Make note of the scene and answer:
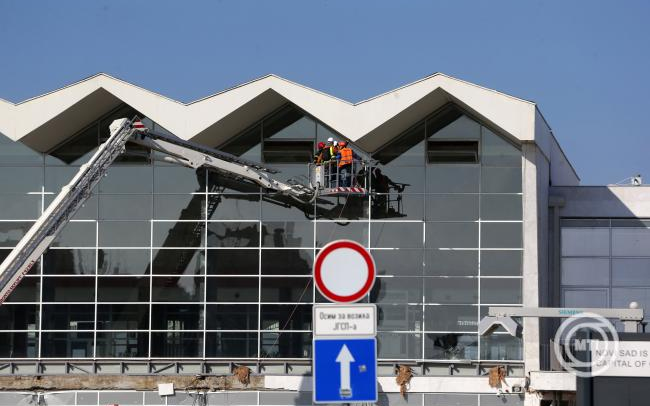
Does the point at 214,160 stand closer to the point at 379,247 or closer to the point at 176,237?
the point at 176,237

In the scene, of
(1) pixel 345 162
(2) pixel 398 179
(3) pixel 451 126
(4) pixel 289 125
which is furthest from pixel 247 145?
(3) pixel 451 126

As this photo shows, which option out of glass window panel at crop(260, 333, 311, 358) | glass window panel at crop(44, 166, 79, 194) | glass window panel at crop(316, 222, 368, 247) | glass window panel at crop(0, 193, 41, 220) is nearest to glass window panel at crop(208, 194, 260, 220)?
glass window panel at crop(316, 222, 368, 247)

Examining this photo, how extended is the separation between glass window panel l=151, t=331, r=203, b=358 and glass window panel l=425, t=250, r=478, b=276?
7.11 metres

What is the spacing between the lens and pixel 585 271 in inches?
1630

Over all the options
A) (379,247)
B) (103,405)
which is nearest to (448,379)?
(379,247)

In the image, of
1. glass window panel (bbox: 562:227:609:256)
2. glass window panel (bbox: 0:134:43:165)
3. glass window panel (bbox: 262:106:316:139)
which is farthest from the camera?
glass window panel (bbox: 562:227:609:256)

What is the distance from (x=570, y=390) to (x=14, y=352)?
16347 millimetres

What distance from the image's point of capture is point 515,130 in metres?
34.7

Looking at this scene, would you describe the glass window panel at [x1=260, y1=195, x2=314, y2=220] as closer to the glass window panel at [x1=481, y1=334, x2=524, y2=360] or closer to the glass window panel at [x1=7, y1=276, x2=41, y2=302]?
the glass window panel at [x1=481, y1=334, x2=524, y2=360]

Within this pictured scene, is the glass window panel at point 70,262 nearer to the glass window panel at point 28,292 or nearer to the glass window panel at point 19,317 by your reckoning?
the glass window panel at point 28,292

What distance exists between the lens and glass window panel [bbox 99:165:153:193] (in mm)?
36188

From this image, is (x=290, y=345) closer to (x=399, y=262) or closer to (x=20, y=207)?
(x=399, y=262)

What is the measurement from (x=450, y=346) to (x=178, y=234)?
8.70 metres

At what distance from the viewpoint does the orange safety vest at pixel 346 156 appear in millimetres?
35469
